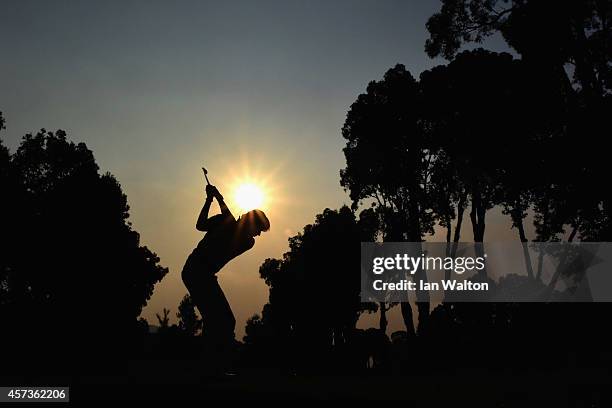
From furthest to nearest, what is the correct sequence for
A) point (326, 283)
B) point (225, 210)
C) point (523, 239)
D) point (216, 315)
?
1. point (326, 283)
2. point (523, 239)
3. point (225, 210)
4. point (216, 315)

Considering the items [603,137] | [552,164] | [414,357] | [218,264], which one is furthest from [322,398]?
[414,357]

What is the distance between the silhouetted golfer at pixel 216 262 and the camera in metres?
8.43

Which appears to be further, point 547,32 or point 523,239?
point 523,239

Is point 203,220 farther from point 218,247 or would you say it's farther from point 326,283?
point 326,283

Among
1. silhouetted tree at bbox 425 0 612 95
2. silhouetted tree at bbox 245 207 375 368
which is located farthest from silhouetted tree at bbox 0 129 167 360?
silhouetted tree at bbox 425 0 612 95

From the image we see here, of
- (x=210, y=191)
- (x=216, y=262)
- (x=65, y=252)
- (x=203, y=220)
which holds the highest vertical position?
(x=65, y=252)

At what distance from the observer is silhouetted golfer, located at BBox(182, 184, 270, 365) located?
27.7 feet

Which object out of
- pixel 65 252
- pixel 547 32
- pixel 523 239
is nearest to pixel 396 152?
pixel 523 239

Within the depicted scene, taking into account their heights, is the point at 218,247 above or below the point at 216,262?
above

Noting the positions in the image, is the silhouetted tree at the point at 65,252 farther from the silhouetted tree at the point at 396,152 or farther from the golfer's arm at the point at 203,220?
the golfer's arm at the point at 203,220

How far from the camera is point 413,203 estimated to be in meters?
34.2

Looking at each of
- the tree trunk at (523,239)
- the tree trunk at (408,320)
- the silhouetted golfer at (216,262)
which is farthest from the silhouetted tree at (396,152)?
the silhouetted golfer at (216,262)

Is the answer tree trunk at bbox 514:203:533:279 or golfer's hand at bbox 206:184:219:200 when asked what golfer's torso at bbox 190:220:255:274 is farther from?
tree trunk at bbox 514:203:533:279

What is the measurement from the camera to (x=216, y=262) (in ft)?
28.2
